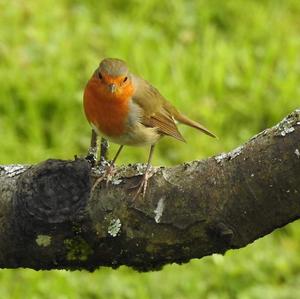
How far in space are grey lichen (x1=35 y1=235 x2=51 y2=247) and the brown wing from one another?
1.18 metres

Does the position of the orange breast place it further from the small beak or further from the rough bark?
the rough bark

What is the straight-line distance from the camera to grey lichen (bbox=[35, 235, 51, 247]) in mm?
1890

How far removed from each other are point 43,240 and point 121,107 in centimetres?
118

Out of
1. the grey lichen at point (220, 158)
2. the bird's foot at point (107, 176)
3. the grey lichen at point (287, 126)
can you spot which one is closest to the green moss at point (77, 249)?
the bird's foot at point (107, 176)

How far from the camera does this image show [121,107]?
301 cm

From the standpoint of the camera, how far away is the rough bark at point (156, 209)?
180 centimetres

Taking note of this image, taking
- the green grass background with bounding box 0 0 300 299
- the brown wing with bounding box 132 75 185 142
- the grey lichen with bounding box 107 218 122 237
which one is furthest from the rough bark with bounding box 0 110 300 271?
the green grass background with bounding box 0 0 300 299

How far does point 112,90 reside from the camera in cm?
295

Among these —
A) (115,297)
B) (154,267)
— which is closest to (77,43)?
(115,297)

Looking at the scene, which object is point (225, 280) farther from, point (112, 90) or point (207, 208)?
point (207, 208)

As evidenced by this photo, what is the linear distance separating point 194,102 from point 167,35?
2.62 feet

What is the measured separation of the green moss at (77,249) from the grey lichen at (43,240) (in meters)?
0.04

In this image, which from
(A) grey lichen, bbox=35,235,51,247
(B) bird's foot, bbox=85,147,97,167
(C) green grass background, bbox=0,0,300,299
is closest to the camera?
(A) grey lichen, bbox=35,235,51,247

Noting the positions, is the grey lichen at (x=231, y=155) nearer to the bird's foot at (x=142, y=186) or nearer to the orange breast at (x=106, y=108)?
the bird's foot at (x=142, y=186)
